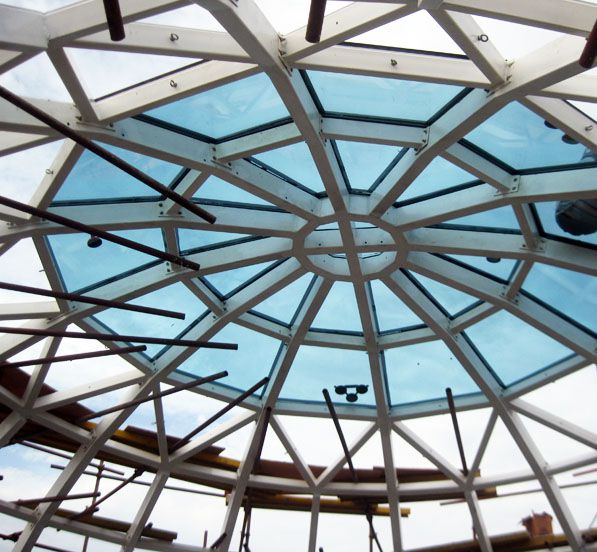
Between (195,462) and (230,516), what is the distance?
7.30 feet

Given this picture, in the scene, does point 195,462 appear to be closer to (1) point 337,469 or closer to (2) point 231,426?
(2) point 231,426

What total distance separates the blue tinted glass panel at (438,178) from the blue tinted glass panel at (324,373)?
730 centimetres

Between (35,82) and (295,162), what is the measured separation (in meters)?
5.61

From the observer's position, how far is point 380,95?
1288 cm

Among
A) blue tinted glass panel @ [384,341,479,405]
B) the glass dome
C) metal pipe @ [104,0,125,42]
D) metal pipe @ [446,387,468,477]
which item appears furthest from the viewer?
blue tinted glass panel @ [384,341,479,405]

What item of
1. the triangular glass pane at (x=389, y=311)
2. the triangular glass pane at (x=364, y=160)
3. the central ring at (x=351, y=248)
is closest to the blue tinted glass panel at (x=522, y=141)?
the triangular glass pane at (x=364, y=160)

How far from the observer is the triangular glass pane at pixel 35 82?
11.8 meters

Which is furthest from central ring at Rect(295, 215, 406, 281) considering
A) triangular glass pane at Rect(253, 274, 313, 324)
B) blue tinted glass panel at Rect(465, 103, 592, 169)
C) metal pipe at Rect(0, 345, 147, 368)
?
metal pipe at Rect(0, 345, 147, 368)

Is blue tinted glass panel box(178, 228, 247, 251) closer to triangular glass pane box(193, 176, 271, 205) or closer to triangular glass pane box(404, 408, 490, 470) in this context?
triangular glass pane box(193, 176, 271, 205)

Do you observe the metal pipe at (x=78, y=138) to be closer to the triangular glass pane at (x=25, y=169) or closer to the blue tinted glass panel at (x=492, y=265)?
the triangular glass pane at (x=25, y=169)

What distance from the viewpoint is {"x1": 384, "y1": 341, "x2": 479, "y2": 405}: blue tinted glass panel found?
2072cm

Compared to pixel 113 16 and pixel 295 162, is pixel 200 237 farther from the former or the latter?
pixel 113 16

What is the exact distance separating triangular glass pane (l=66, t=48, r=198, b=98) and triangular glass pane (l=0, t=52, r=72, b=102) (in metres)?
0.49

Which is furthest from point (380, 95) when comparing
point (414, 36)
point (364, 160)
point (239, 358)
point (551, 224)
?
point (239, 358)
